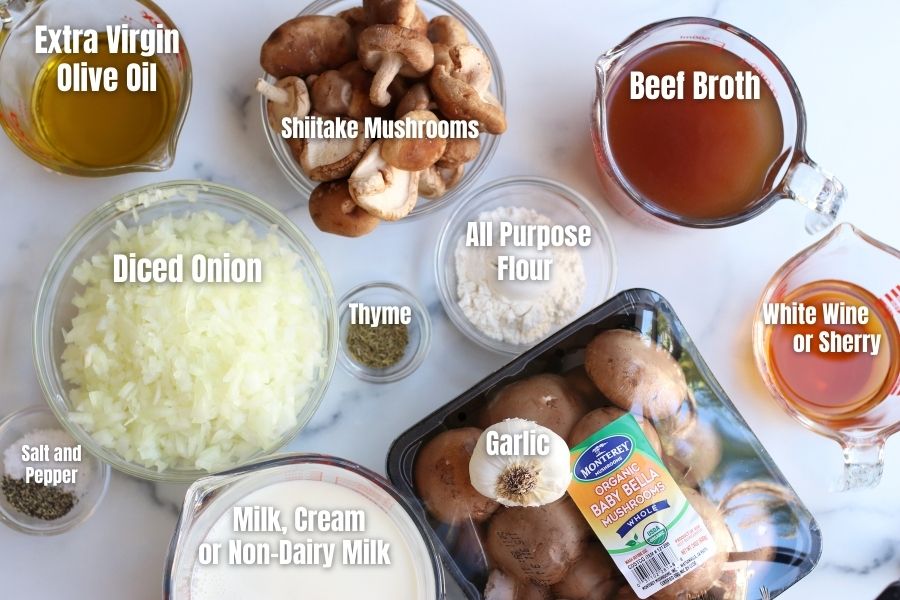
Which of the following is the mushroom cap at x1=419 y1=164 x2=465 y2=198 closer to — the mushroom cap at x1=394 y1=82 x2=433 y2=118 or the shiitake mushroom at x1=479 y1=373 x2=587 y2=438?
the mushroom cap at x1=394 y1=82 x2=433 y2=118

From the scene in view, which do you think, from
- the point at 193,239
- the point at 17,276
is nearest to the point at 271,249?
the point at 193,239

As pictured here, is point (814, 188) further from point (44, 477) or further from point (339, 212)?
point (44, 477)

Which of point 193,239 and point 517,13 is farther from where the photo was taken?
point 517,13

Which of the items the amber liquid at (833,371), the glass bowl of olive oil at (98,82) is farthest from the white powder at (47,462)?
the amber liquid at (833,371)

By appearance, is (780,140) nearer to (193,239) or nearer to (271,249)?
(271,249)

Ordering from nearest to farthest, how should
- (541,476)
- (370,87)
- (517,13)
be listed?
(541,476) < (370,87) < (517,13)

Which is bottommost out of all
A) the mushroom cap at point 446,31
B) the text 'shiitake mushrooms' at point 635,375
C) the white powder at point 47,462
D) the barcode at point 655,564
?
the barcode at point 655,564

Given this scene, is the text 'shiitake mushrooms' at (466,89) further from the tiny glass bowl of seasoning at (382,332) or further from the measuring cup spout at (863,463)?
the measuring cup spout at (863,463)
